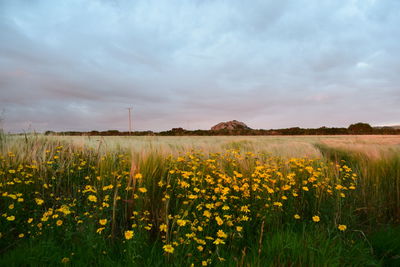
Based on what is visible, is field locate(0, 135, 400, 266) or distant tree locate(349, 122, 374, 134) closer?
field locate(0, 135, 400, 266)

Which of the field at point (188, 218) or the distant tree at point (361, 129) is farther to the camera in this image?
the distant tree at point (361, 129)

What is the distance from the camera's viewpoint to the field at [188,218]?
2273 millimetres

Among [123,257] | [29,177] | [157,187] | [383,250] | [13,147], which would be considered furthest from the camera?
[13,147]

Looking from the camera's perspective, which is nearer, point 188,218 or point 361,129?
point 188,218

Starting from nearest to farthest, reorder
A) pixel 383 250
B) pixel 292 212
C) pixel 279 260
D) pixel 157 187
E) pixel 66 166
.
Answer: pixel 279 260 → pixel 383 250 → pixel 292 212 → pixel 157 187 → pixel 66 166

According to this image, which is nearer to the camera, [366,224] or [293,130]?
[366,224]

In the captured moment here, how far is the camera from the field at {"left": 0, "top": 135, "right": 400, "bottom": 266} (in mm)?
2273

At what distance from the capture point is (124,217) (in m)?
3.20

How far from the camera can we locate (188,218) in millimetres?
2943

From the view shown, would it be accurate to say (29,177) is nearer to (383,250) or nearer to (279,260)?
(279,260)

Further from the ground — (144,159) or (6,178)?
(144,159)

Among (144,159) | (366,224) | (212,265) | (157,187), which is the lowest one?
(366,224)

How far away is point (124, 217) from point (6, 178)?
8.46ft

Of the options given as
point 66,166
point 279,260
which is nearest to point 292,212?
point 279,260
